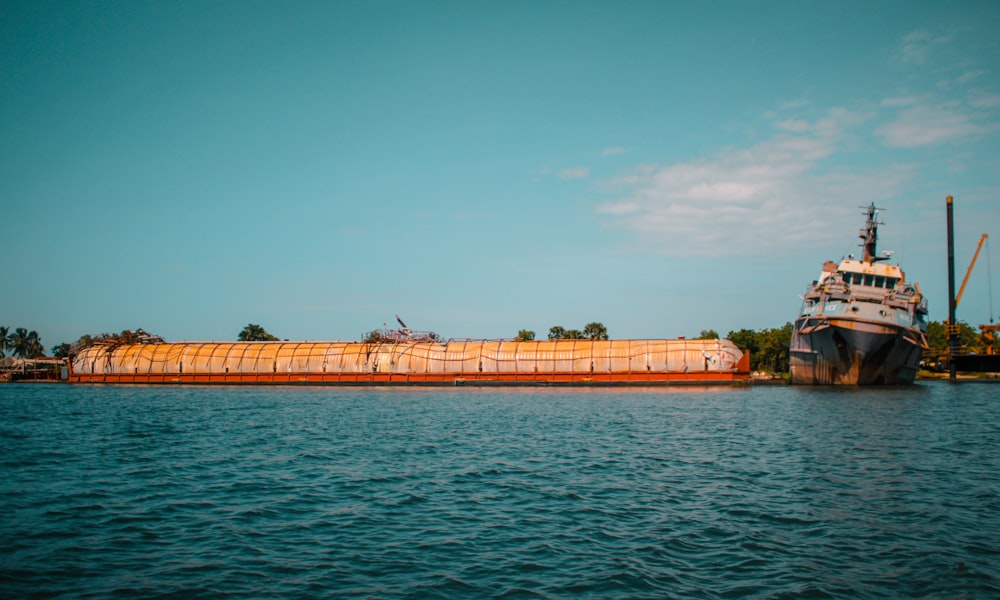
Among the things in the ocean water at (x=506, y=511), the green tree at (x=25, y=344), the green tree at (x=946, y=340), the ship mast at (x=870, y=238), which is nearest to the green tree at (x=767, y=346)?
the green tree at (x=946, y=340)

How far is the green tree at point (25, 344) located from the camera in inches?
5999

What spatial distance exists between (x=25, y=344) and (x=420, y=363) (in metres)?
131

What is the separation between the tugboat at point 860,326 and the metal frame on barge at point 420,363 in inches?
338

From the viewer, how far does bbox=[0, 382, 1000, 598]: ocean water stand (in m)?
11.8

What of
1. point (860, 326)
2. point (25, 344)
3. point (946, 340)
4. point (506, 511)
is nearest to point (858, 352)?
point (860, 326)

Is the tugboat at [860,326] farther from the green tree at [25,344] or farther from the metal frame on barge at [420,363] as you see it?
the green tree at [25,344]

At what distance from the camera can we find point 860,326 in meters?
58.4

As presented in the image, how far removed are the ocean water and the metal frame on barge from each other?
36.8m

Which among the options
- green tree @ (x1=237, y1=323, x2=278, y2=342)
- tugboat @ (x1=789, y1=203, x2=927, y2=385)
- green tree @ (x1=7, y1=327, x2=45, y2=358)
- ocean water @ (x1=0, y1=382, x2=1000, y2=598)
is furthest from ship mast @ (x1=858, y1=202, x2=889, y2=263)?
green tree @ (x1=7, y1=327, x2=45, y2=358)

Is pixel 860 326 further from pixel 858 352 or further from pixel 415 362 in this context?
pixel 415 362

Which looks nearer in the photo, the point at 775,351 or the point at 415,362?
the point at 415,362

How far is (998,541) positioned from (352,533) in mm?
14702

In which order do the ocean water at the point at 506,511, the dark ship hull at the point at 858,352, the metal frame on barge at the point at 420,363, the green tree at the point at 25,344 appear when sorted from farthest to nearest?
the green tree at the point at 25,344
the metal frame on barge at the point at 420,363
the dark ship hull at the point at 858,352
the ocean water at the point at 506,511

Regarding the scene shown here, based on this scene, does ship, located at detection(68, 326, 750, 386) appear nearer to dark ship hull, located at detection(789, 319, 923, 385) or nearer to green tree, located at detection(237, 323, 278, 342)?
dark ship hull, located at detection(789, 319, 923, 385)
